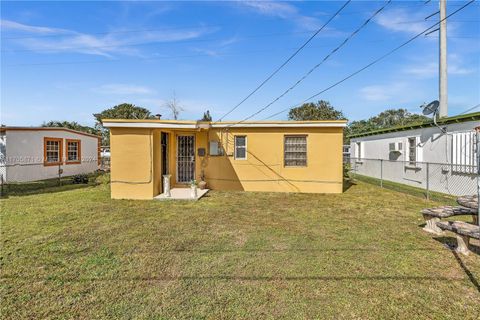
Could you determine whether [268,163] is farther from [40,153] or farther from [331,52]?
[40,153]

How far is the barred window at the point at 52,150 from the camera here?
14405mm

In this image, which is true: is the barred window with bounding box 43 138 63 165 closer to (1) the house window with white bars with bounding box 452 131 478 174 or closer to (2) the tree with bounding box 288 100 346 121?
(1) the house window with white bars with bounding box 452 131 478 174

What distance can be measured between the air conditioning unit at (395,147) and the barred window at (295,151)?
5.88 meters

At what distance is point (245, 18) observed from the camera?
35.4 ft

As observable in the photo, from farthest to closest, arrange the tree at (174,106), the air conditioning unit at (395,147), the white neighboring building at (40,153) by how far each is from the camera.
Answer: the tree at (174,106) < the white neighboring building at (40,153) < the air conditioning unit at (395,147)

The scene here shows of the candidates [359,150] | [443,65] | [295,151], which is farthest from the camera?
[359,150]

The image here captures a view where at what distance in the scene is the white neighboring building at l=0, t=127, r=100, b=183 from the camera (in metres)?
12.9

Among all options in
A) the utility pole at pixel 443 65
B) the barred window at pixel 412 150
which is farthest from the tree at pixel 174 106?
the utility pole at pixel 443 65

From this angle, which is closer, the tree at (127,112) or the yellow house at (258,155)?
the yellow house at (258,155)

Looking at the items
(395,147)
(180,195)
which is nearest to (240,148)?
(180,195)

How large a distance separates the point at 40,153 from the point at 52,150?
0.82 metres

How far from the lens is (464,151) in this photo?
8.76 meters

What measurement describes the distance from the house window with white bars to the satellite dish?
4.84ft

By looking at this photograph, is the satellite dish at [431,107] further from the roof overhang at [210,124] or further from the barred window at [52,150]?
the barred window at [52,150]
